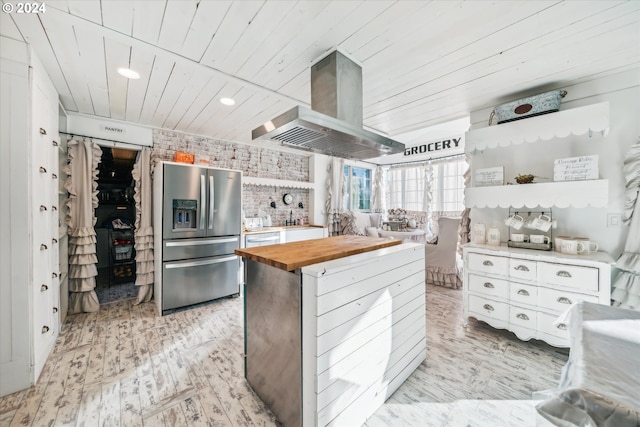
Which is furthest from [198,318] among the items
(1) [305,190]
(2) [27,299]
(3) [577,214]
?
(3) [577,214]

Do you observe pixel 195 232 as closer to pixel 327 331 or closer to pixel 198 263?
pixel 198 263

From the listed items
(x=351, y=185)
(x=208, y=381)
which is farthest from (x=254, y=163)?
(x=208, y=381)

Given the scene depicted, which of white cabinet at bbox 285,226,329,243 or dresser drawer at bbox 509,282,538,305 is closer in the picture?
dresser drawer at bbox 509,282,538,305

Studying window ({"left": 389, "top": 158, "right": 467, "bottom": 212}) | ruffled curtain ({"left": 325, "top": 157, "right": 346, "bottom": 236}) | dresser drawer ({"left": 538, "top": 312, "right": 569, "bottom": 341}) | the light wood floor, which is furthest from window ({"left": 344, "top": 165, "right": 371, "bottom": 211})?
dresser drawer ({"left": 538, "top": 312, "right": 569, "bottom": 341})

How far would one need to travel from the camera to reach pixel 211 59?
1.94m

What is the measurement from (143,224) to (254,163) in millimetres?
2011

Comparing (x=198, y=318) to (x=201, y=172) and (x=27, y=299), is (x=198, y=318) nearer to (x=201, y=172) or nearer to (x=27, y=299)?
(x=27, y=299)

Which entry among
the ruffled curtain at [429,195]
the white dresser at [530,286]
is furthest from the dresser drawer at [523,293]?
the ruffled curtain at [429,195]

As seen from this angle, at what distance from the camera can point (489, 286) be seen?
2477 millimetres

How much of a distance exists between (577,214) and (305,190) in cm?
416

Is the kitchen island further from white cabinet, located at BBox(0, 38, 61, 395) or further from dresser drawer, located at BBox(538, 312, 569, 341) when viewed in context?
white cabinet, located at BBox(0, 38, 61, 395)

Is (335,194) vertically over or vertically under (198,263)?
over

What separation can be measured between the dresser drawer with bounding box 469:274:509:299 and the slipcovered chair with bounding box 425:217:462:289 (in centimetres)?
136

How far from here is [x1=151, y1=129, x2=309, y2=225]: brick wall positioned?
370cm
